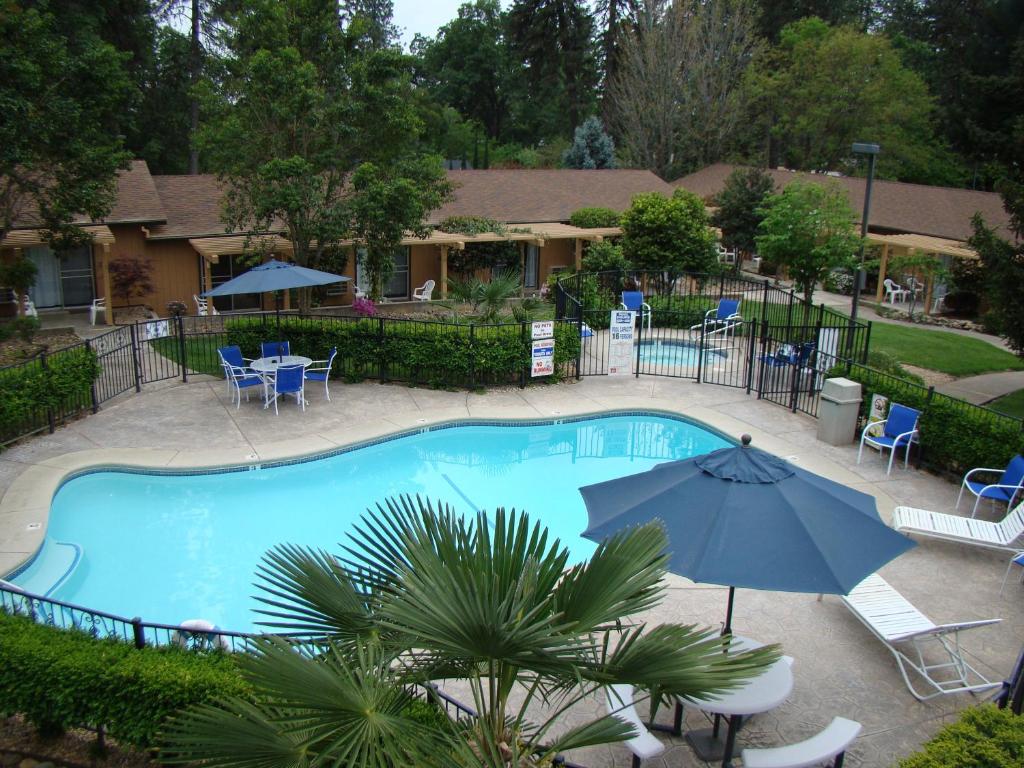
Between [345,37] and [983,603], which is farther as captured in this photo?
[345,37]

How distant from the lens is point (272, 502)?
12.6 meters

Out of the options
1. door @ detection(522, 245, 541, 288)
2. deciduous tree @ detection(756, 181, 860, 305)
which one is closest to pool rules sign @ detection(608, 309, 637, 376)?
deciduous tree @ detection(756, 181, 860, 305)

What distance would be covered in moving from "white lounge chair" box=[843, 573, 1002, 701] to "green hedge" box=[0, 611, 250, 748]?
18.8ft

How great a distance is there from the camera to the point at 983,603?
9.22 metres

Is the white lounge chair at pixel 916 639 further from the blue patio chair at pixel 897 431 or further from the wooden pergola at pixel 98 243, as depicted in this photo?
the wooden pergola at pixel 98 243

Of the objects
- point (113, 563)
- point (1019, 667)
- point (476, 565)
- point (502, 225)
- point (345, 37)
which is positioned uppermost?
point (345, 37)

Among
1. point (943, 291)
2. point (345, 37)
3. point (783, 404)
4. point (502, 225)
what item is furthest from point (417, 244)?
point (943, 291)

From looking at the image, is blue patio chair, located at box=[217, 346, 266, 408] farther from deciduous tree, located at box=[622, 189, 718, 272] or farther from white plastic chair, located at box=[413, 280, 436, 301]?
deciduous tree, located at box=[622, 189, 718, 272]

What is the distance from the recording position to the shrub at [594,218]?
29.2m

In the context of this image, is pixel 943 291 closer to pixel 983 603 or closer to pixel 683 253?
pixel 683 253

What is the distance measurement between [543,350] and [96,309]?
41.8 feet

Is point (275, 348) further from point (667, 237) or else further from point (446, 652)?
point (446, 652)

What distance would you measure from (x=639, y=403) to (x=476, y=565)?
39.7 ft

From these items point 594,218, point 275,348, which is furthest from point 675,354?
point 594,218
